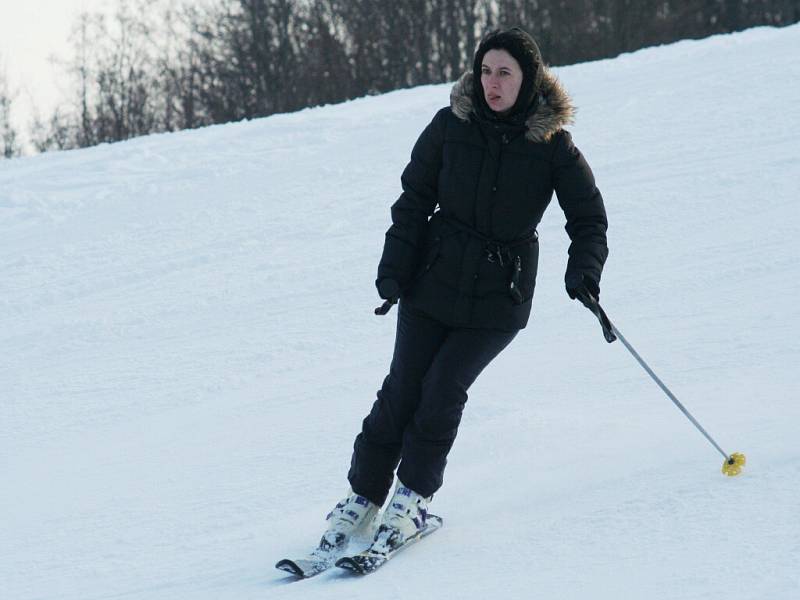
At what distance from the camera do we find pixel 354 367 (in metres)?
5.72

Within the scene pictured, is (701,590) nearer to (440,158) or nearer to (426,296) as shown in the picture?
(426,296)

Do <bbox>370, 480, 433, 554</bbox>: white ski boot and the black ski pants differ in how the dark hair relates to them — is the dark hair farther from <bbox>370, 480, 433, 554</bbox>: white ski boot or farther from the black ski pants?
<bbox>370, 480, 433, 554</bbox>: white ski boot

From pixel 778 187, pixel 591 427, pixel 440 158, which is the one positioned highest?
pixel 440 158

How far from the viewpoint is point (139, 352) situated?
627 cm

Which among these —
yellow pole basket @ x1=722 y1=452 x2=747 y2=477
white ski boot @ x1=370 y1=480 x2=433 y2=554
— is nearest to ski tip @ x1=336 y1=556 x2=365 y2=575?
white ski boot @ x1=370 y1=480 x2=433 y2=554

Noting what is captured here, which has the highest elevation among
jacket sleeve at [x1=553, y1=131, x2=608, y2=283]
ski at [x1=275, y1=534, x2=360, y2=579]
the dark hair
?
the dark hair

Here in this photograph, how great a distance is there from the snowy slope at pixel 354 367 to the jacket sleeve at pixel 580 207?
2.39ft

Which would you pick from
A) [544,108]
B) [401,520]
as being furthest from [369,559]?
[544,108]

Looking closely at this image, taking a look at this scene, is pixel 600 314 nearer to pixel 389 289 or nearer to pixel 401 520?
pixel 389 289

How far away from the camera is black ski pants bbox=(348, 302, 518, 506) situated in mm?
3482

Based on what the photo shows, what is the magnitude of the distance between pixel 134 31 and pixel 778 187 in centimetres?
2559

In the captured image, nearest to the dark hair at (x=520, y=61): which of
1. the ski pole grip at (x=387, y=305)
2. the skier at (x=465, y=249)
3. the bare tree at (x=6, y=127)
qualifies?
the skier at (x=465, y=249)

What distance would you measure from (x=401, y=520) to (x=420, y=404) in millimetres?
358

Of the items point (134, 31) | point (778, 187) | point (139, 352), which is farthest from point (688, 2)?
point (139, 352)
